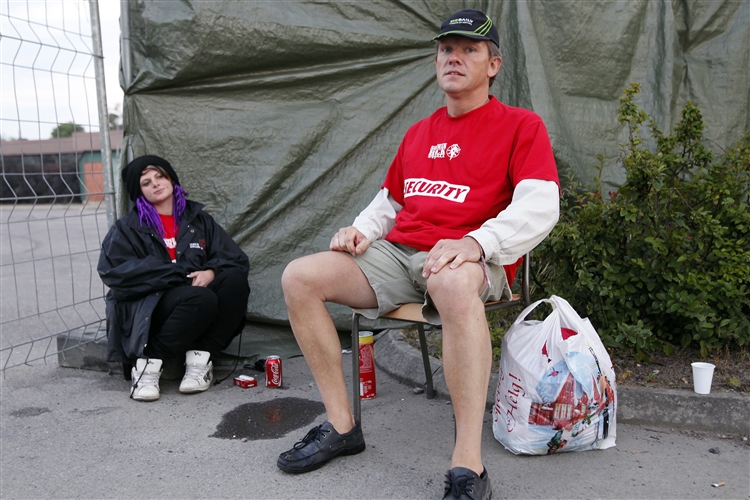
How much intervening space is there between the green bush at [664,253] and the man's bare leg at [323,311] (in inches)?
46.8

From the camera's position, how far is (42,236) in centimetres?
1341

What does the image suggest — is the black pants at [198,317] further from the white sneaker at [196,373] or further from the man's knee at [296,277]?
the man's knee at [296,277]

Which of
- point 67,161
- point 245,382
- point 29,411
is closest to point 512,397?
point 245,382

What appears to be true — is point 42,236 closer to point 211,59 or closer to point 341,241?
point 211,59

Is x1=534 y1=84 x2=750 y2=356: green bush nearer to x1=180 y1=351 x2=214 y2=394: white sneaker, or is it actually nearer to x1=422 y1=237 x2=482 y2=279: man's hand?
x1=422 y1=237 x2=482 y2=279: man's hand

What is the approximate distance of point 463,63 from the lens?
2660 millimetres

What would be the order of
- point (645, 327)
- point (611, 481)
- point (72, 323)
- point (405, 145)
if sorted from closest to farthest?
point (611, 481) < point (405, 145) < point (645, 327) < point (72, 323)

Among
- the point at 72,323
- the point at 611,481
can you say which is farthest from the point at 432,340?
the point at 72,323

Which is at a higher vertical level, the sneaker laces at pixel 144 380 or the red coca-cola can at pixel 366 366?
the red coca-cola can at pixel 366 366

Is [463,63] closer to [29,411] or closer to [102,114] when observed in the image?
[102,114]

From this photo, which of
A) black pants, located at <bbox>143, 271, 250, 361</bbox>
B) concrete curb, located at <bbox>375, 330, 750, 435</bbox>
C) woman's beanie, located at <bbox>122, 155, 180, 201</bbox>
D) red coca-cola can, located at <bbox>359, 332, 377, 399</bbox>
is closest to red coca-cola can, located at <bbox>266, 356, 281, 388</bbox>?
black pants, located at <bbox>143, 271, 250, 361</bbox>

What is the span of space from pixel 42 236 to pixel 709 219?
12985mm

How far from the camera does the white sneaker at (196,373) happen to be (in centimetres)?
354

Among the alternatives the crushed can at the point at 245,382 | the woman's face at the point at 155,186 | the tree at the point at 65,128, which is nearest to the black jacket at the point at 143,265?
the woman's face at the point at 155,186
